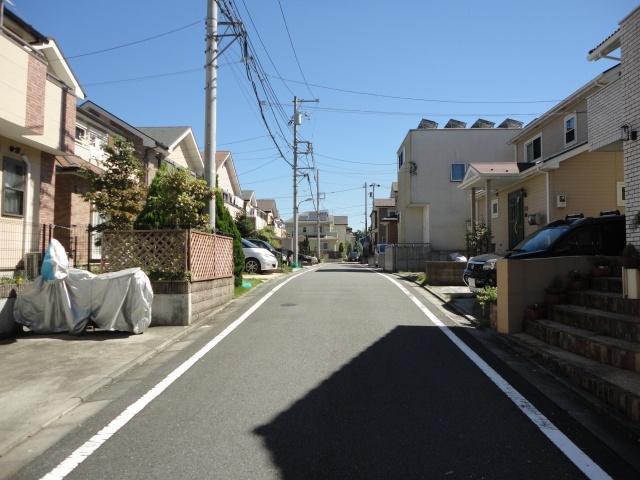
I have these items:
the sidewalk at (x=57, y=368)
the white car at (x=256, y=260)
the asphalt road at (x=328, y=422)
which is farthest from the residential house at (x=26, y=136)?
the white car at (x=256, y=260)

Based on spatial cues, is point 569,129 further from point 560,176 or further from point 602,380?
point 602,380

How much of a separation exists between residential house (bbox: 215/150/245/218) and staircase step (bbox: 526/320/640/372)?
3109 centimetres

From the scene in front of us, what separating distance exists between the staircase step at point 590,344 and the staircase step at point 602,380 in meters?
0.09

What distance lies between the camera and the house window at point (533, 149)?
71.9 ft

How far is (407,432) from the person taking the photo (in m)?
4.49

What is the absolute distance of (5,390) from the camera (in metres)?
5.75

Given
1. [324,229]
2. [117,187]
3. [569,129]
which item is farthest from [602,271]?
[324,229]

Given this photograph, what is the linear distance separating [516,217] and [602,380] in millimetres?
16393

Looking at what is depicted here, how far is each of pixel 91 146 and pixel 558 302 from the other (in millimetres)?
16525

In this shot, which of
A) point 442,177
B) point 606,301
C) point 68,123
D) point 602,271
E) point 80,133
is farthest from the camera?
point 442,177

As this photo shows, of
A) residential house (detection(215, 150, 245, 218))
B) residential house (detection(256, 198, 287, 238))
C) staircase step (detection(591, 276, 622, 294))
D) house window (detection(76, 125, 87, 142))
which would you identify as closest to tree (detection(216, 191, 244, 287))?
house window (detection(76, 125, 87, 142))

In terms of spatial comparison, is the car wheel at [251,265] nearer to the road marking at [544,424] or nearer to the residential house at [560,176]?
the residential house at [560,176]

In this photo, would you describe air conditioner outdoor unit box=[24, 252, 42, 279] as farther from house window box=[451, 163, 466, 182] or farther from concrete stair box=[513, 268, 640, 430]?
house window box=[451, 163, 466, 182]

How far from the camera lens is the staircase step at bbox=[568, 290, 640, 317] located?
22.9 feet
